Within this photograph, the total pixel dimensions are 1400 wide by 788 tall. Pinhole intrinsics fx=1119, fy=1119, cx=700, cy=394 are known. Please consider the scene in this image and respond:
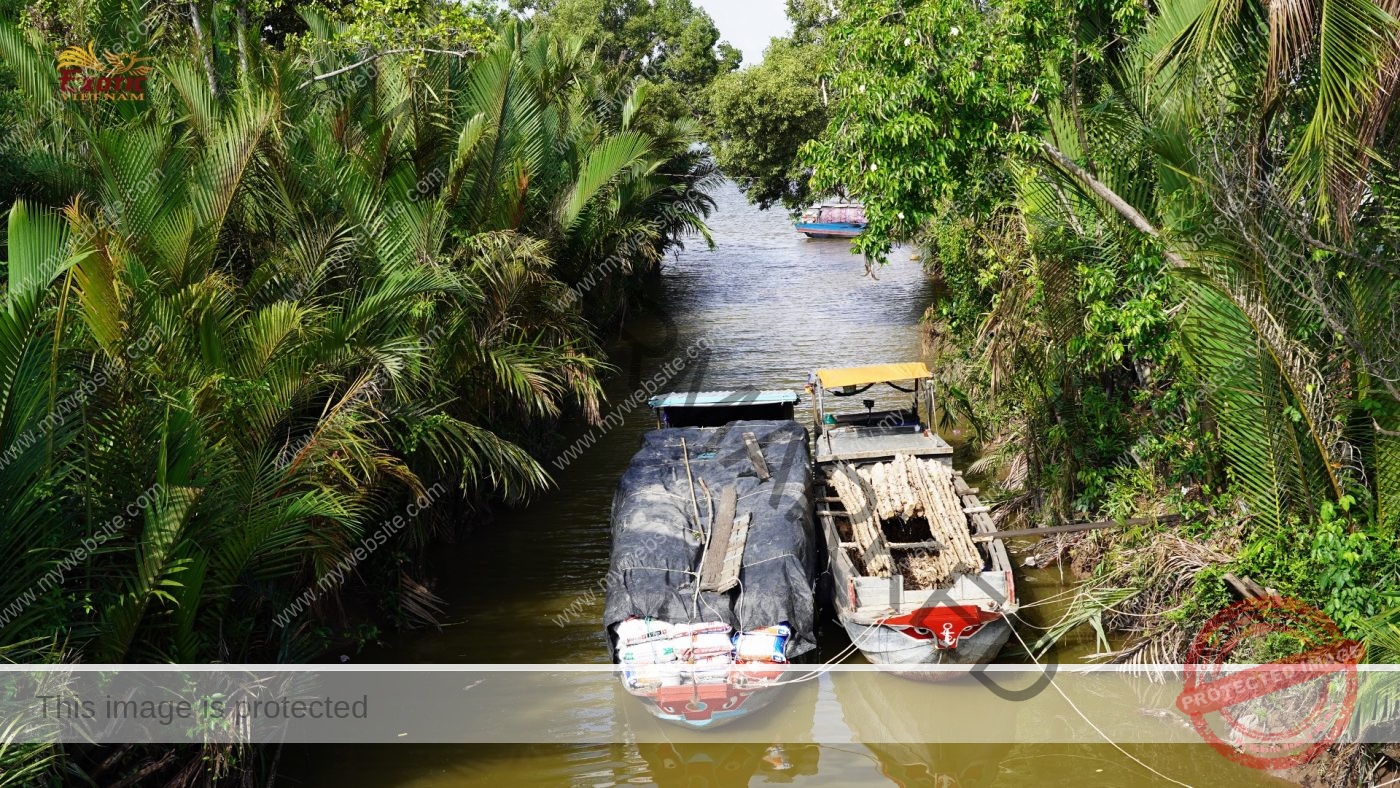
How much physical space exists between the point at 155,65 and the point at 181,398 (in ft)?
22.3

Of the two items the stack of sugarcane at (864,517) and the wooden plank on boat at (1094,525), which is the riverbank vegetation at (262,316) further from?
the wooden plank on boat at (1094,525)

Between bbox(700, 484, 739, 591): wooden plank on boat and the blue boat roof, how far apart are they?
10.8 ft

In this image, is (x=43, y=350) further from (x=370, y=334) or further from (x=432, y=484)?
(x=432, y=484)

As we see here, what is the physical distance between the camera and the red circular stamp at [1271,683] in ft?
28.5

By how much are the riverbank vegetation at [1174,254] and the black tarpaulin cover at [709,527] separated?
290cm

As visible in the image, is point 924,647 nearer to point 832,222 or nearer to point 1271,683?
point 1271,683

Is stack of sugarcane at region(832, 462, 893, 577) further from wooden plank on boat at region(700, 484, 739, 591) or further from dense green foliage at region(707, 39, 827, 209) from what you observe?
dense green foliage at region(707, 39, 827, 209)

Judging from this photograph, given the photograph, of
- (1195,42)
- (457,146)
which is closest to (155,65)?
(457,146)

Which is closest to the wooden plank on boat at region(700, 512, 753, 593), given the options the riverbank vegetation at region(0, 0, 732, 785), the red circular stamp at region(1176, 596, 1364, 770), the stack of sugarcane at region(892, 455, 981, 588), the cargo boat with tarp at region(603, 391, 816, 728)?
the cargo boat with tarp at region(603, 391, 816, 728)

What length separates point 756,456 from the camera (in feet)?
44.4

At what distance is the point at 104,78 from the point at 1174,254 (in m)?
11.8

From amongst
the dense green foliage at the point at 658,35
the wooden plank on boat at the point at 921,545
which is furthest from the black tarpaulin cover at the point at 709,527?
the dense green foliage at the point at 658,35

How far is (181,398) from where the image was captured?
7898 mm

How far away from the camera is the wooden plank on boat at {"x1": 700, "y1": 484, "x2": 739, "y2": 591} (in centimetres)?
1084
